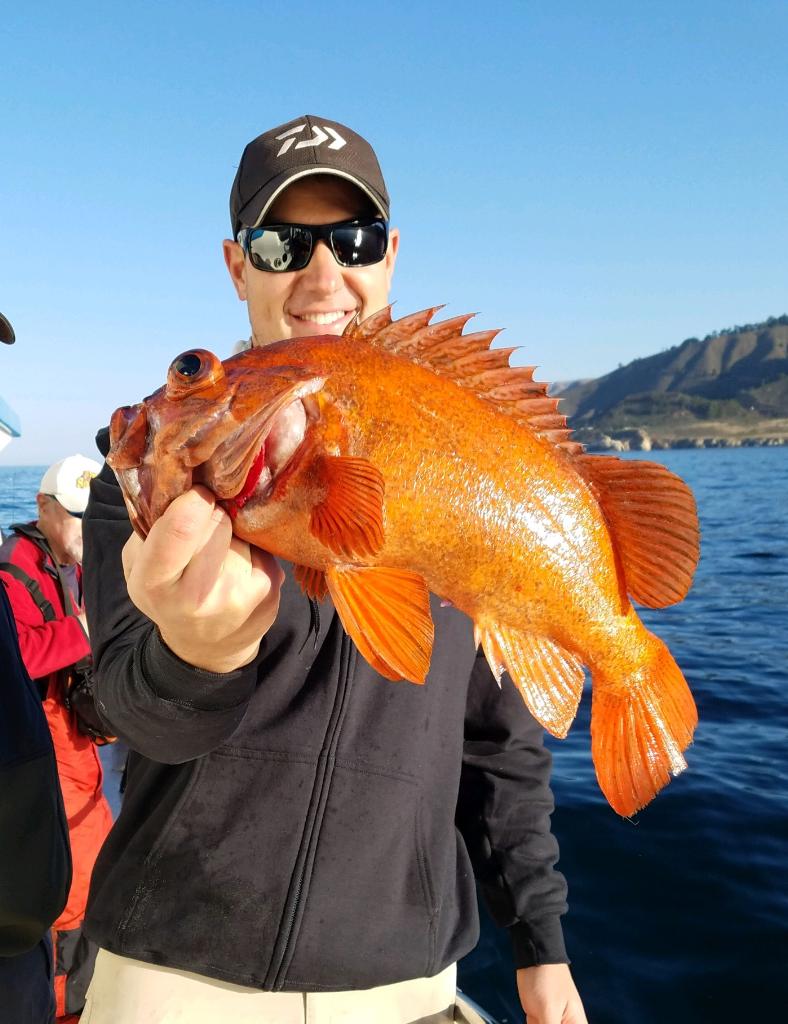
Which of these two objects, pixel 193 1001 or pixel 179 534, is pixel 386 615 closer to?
pixel 179 534

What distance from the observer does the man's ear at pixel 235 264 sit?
132 inches

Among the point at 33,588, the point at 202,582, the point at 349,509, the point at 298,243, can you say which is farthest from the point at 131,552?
the point at 33,588

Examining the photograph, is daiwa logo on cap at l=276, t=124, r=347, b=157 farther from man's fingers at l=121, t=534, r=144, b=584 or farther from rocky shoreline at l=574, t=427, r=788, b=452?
rocky shoreline at l=574, t=427, r=788, b=452

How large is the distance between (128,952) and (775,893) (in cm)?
527

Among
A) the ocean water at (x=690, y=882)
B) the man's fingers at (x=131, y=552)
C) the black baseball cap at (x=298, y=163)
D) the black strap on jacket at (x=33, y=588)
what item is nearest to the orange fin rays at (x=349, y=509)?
the man's fingers at (x=131, y=552)

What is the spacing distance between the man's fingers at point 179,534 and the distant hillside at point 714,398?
423 ft

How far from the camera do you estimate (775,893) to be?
5.70 metres

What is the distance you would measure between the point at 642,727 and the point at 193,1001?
1745 mm

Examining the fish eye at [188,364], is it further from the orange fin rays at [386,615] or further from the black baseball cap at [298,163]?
the black baseball cap at [298,163]

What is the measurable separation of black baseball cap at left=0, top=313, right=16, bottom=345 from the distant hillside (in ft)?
421

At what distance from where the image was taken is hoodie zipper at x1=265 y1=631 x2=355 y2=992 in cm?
238

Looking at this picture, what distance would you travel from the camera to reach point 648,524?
224cm

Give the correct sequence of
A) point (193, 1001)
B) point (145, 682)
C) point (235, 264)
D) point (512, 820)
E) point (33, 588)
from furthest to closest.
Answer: point (33, 588) → point (235, 264) → point (512, 820) → point (193, 1001) → point (145, 682)

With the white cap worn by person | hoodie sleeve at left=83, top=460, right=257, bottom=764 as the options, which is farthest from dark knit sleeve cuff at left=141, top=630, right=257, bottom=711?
the white cap worn by person
